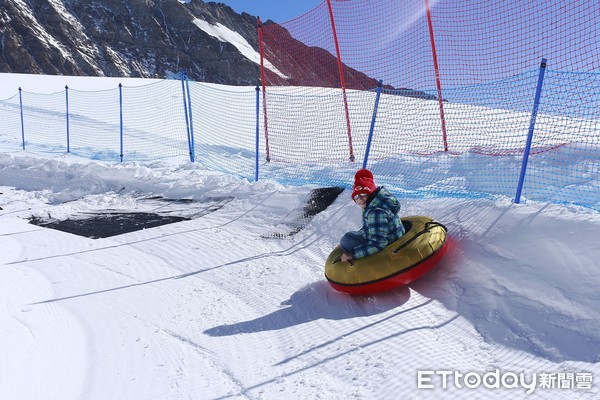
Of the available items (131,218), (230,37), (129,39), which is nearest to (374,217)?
(131,218)

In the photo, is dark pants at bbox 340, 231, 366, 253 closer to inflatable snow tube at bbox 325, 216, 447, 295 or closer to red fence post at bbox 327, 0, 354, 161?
inflatable snow tube at bbox 325, 216, 447, 295

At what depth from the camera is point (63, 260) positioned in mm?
5383

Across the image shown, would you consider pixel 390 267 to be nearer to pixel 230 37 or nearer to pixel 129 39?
pixel 129 39

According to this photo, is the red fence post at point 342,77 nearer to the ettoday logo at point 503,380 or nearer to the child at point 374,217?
the child at point 374,217

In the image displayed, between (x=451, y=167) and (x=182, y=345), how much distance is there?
18.9ft

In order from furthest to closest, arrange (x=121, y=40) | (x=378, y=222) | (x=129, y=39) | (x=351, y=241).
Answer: (x=129, y=39) < (x=121, y=40) < (x=351, y=241) < (x=378, y=222)

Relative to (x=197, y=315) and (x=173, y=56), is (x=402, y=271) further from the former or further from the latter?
(x=173, y=56)

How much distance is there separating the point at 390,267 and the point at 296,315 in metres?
0.91

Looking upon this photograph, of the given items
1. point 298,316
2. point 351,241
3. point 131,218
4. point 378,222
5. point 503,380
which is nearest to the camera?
point 503,380

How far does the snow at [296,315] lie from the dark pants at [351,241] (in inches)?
18.6

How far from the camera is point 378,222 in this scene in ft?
14.1

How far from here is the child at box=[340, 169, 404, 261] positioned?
426 cm

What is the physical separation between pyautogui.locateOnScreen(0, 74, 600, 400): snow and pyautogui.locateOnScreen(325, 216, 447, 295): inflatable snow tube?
0.15 metres

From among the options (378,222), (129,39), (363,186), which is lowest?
(378,222)
